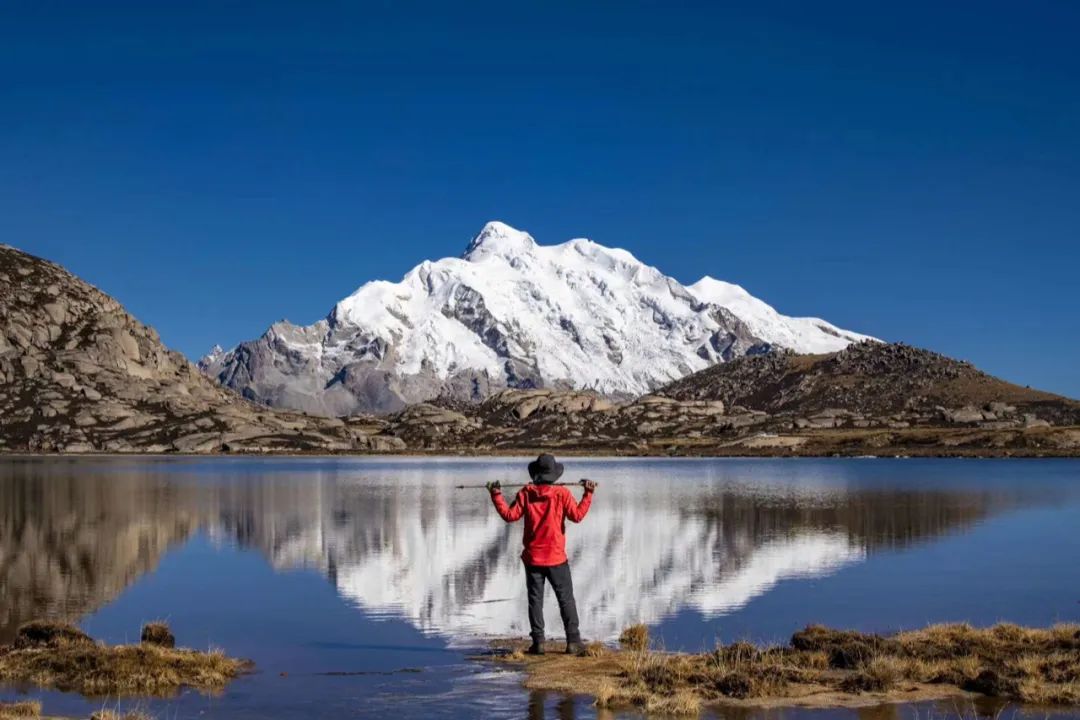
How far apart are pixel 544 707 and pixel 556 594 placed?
4795 millimetres

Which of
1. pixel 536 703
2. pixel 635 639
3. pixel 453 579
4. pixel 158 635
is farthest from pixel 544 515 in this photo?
pixel 453 579

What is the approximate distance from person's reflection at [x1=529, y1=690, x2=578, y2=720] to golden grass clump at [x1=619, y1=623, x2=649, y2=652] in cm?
477

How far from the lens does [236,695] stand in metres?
19.4

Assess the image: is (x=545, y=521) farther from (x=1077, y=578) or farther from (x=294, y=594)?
Answer: (x=1077, y=578)

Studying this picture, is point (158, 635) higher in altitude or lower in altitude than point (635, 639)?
higher

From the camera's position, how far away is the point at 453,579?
37.4m

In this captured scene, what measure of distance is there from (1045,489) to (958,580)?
66.0 meters

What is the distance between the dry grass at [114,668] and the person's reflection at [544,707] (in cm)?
576

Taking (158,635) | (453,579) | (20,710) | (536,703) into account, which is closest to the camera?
(20,710)

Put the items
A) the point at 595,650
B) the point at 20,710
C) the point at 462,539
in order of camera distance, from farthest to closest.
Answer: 1. the point at 462,539
2. the point at 595,650
3. the point at 20,710

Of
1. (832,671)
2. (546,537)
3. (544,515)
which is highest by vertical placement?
(544,515)

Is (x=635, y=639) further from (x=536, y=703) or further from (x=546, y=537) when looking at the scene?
(x=536, y=703)

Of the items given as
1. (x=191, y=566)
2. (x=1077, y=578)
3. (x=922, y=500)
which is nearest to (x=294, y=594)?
(x=191, y=566)

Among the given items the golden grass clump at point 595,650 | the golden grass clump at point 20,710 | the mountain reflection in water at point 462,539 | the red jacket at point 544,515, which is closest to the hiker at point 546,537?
the red jacket at point 544,515
